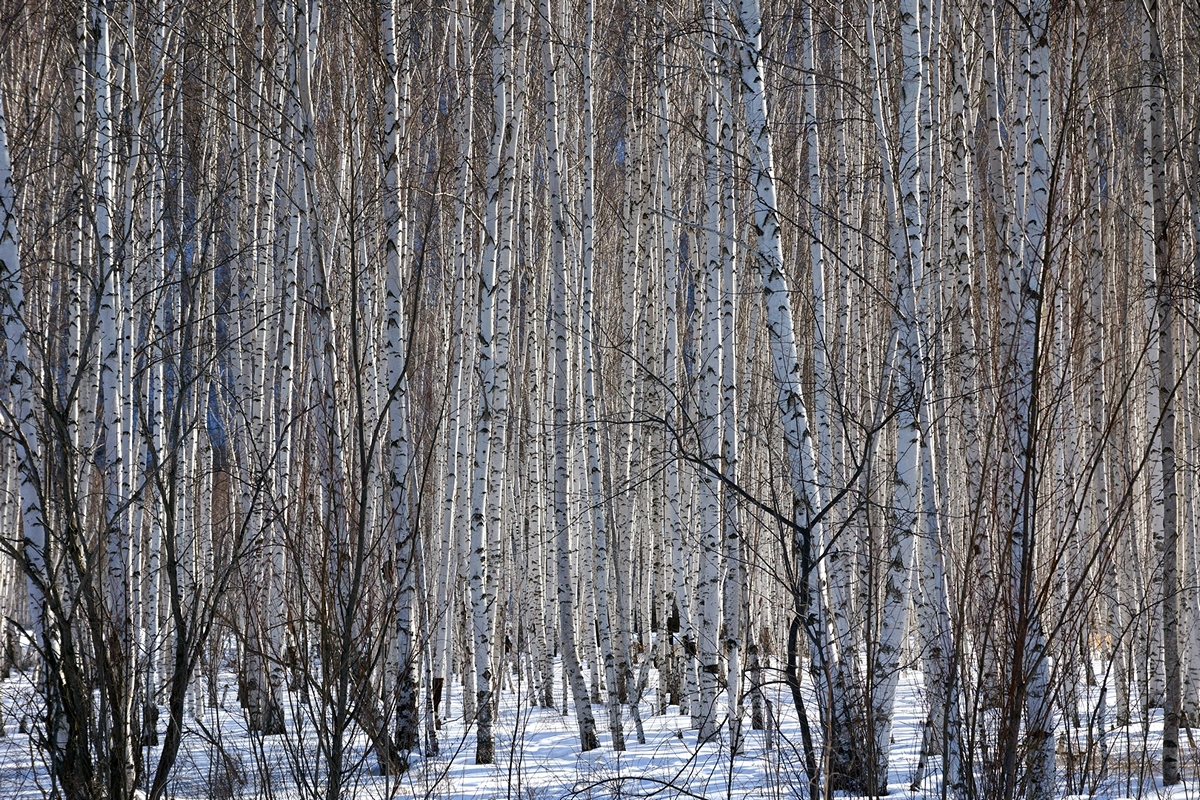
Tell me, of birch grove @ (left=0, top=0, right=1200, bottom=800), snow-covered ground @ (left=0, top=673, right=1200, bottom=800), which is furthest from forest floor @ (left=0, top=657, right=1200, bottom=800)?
birch grove @ (left=0, top=0, right=1200, bottom=800)

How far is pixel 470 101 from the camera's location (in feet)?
23.6

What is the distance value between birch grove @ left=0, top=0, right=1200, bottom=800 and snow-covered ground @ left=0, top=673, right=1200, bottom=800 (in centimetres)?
13

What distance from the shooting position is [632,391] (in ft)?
34.0

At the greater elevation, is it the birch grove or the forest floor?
the birch grove

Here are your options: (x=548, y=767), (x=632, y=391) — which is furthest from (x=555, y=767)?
(x=632, y=391)

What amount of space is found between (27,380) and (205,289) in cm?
630

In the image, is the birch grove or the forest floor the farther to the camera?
the forest floor

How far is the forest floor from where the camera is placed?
12.2 feet

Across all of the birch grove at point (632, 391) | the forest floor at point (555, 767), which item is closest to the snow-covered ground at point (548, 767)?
the forest floor at point (555, 767)

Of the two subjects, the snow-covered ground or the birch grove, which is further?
the snow-covered ground

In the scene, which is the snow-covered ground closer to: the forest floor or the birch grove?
the forest floor

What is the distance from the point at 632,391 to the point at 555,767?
4.81 m

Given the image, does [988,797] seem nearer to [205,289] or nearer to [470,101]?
[470,101]

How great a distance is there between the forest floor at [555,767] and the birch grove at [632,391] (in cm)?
12
